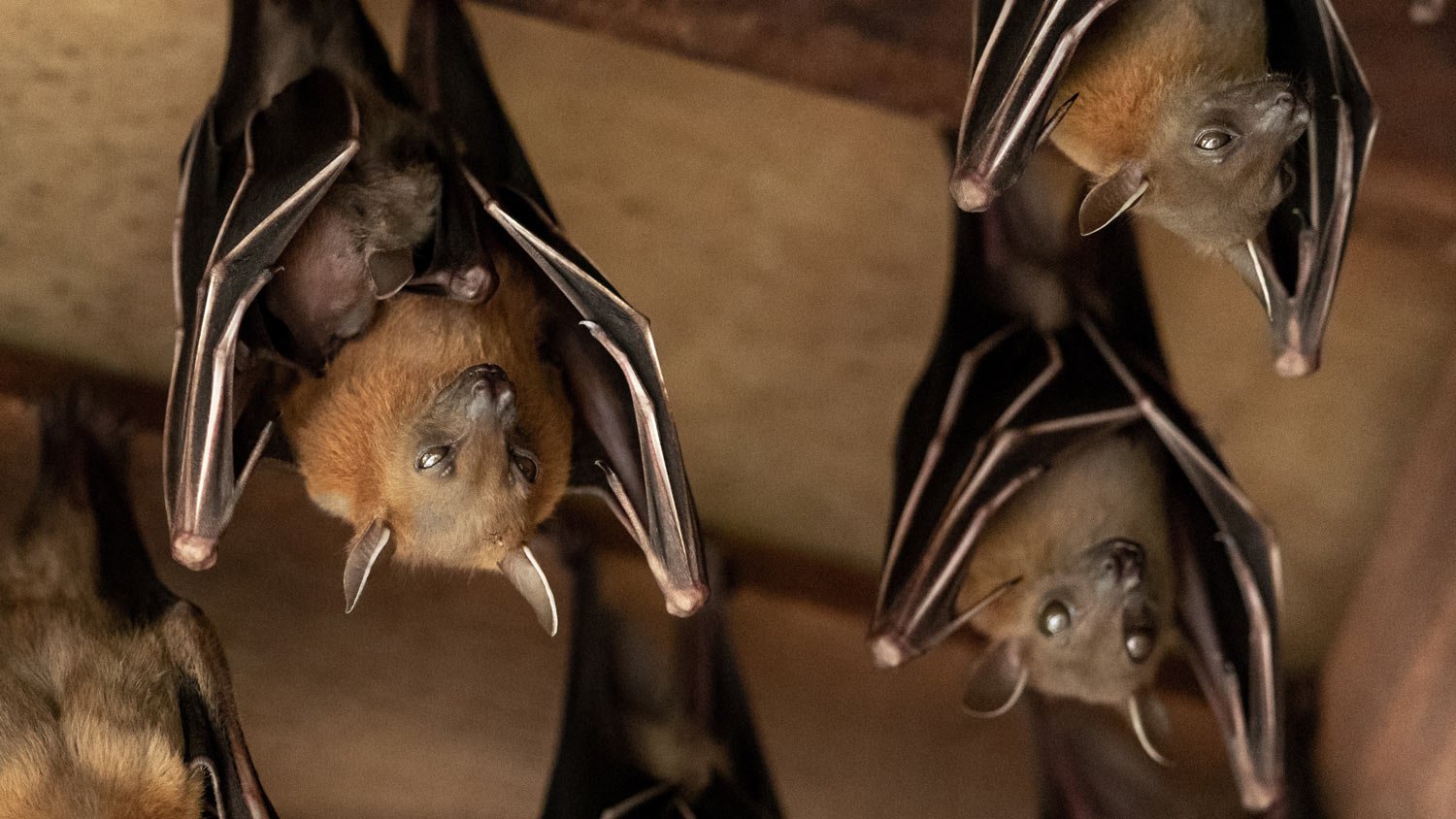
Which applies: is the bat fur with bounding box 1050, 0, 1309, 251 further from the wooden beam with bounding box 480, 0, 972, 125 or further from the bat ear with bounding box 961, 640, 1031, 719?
the bat ear with bounding box 961, 640, 1031, 719

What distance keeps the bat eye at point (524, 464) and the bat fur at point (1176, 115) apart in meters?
0.92

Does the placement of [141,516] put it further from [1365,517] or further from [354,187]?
[1365,517]

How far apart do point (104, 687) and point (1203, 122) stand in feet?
5.95

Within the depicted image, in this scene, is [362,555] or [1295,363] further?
[1295,363]

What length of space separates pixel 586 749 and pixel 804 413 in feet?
3.23

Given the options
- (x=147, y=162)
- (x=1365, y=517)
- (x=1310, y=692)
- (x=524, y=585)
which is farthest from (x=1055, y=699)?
(x=147, y=162)

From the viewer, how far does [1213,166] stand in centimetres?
222

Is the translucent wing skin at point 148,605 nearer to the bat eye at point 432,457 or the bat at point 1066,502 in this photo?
the bat eye at point 432,457

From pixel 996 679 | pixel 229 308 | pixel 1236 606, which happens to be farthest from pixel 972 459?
pixel 229 308

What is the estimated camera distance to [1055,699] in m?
3.06

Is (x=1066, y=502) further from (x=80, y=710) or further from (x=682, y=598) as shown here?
(x=80, y=710)

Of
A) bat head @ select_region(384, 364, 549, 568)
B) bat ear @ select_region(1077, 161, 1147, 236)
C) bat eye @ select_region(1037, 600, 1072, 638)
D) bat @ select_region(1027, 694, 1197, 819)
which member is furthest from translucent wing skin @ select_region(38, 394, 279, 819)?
bat @ select_region(1027, 694, 1197, 819)

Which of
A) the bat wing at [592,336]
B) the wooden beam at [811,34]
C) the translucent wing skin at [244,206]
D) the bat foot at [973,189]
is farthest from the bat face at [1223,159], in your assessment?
the translucent wing skin at [244,206]

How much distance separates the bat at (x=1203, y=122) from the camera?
2113 mm
